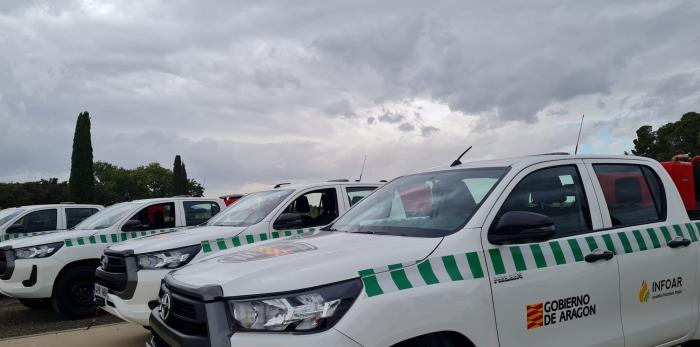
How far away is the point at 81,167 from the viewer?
149ft

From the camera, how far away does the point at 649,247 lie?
386 cm

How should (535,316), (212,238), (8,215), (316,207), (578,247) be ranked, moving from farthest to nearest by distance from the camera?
(8,215)
(316,207)
(212,238)
(578,247)
(535,316)

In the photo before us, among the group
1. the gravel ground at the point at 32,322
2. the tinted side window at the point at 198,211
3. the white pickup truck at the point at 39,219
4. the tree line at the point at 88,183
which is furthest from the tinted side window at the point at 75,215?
the tree line at the point at 88,183

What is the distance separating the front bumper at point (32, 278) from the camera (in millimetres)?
7758

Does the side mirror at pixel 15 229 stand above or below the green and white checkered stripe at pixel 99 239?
above

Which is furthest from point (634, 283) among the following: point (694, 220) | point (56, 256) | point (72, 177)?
point (72, 177)

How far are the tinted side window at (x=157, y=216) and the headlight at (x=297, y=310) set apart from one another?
21.9 feet

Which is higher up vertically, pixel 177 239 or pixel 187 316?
pixel 177 239

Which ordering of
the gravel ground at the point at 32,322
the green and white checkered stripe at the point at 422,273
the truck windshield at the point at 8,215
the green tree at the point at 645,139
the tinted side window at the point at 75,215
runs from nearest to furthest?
1. the green and white checkered stripe at the point at 422,273
2. the gravel ground at the point at 32,322
3. the truck windshield at the point at 8,215
4. the tinted side window at the point at 75,215
5. the green tree at the point at 645,139

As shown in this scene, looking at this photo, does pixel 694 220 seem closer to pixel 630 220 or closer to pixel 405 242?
pixel 630 220

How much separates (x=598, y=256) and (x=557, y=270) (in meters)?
0.38

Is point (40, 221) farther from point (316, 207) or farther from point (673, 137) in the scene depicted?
point (673, 137)

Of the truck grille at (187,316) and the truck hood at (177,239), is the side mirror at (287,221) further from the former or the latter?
the truck grille at (187,316)

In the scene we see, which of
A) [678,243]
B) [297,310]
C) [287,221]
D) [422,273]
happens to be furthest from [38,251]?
[678,243]
